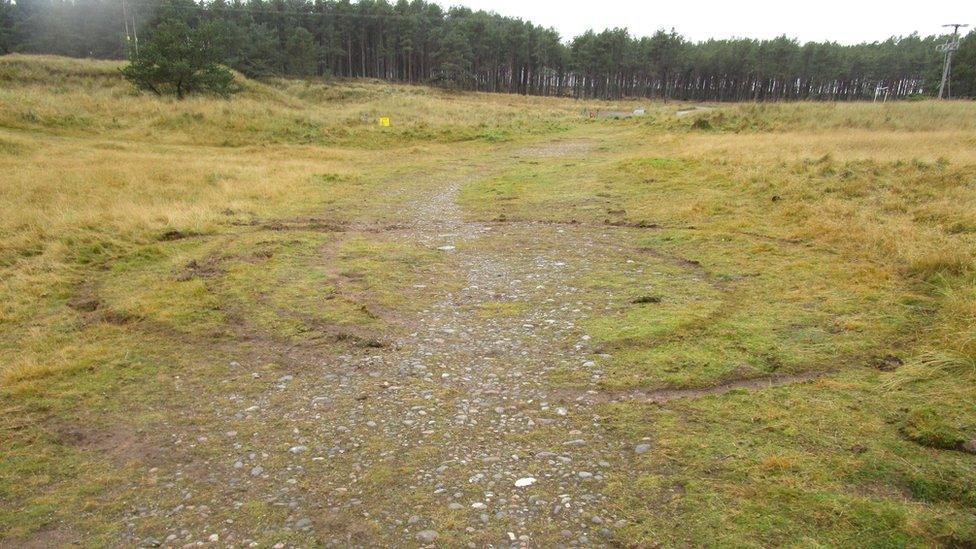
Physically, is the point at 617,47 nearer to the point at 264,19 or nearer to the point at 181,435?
the point at 264,19

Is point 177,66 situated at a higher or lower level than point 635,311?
higher

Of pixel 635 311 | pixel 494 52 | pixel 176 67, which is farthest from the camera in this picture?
pixel 494 52

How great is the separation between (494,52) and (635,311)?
95935mm

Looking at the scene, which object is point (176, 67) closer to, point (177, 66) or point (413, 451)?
point (177, 66)

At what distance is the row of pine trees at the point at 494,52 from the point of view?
225 ft

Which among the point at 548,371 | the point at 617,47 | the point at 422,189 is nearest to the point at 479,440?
the point at 548,371

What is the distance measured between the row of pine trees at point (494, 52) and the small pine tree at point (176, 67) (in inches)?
1113

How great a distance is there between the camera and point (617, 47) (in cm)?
9756

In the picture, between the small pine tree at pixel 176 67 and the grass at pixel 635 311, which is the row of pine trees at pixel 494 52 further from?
the grass at pixel 635 311

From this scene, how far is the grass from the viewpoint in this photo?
13.3ft

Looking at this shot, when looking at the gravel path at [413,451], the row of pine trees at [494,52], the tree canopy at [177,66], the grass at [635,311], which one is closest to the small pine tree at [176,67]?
the tree canopy at [177,66]

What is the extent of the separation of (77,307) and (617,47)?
102 m

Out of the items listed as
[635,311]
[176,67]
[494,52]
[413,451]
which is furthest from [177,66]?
[494,52]

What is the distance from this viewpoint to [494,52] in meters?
95.4
